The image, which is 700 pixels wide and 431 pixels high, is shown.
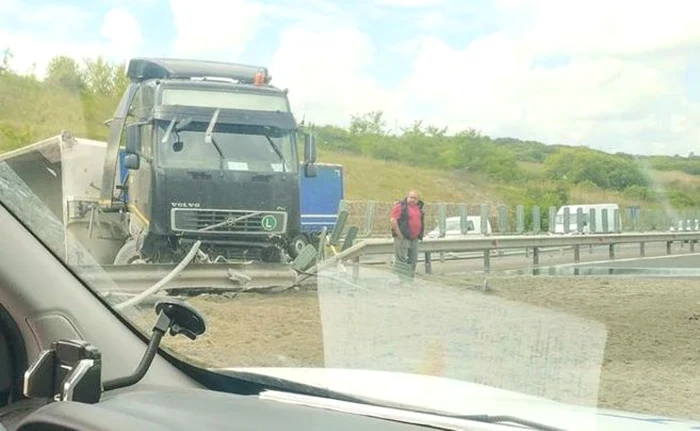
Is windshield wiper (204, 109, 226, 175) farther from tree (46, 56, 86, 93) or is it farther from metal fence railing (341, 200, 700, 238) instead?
tree (46, 56, 86, 93)

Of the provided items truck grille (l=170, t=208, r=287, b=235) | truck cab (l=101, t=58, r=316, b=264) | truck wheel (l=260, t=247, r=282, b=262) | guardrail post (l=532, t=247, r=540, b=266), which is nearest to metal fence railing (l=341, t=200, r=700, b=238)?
guardrail post (l=532, t=247, r=540, b=266)

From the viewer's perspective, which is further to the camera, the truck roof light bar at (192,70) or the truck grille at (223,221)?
the truck grille at (223,221)

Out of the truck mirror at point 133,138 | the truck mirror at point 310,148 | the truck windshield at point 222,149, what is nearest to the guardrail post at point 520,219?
the truck mirror at point 310,148

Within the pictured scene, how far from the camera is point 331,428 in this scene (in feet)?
8.20

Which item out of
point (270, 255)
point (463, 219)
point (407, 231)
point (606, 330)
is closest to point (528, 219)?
point (463, 219)

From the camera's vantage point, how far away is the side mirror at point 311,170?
5.45 m

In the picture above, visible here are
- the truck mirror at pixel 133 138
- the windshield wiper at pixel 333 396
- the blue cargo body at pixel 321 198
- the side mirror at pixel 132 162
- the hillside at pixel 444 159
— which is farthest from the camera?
the side mirror at pixel 132 162

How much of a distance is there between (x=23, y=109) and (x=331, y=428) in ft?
6.28

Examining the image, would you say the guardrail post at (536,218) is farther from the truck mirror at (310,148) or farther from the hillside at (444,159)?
the truck mirror at (310,148)

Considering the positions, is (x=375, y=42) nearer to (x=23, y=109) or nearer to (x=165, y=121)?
(x=23, y=109)

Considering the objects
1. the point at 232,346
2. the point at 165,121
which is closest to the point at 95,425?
the point at 232,346

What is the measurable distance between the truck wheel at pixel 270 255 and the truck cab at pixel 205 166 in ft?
0.03

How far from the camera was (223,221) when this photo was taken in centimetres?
550

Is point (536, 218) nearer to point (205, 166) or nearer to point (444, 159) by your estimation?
point (444, 159)
